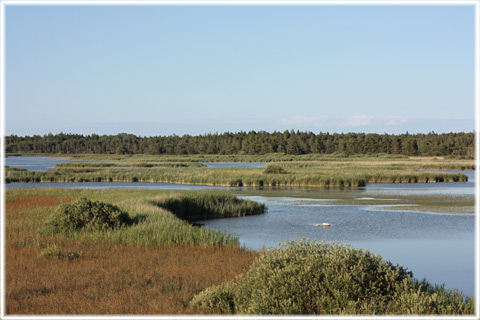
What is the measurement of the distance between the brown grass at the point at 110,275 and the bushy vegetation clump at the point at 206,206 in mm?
13162

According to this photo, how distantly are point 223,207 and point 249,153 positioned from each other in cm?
15403

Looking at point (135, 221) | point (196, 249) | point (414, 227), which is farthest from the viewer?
point (414, 227)

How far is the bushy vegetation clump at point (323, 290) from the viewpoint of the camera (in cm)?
966

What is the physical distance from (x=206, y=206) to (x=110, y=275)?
2027cm

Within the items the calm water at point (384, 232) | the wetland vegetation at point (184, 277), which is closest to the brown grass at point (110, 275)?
the wetland vegetation at point (184, 277)

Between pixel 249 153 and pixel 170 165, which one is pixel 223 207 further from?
pixel 249 153

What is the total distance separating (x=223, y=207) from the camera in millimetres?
34125

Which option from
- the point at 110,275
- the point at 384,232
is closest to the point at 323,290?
the point at 110,275

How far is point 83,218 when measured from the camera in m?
20.7

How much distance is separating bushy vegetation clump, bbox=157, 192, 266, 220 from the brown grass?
13.2 m

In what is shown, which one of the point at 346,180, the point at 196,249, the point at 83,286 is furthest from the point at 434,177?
the point at 83,286

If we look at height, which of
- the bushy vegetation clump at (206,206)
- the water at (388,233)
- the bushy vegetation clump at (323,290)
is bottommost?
the water at (388,233)

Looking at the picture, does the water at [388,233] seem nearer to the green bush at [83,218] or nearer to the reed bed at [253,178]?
the green bush at [83,218]

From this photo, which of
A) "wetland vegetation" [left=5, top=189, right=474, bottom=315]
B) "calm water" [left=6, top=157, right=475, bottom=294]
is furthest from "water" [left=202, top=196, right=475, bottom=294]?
"wetland vegetation" [left=5, top=189, right=474, bottom=315]
